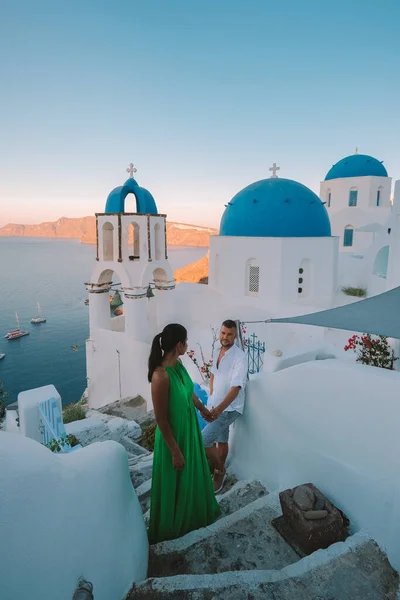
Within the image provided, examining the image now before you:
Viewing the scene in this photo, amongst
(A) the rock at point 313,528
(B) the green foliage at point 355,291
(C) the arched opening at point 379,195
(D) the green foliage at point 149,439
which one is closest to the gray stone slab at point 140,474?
(A) the rock at point 313,528

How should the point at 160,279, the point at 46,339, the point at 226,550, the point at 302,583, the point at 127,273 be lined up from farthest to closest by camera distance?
the point at 46,339 < the point at 160,279 < the point at 127,273 < the point at 226,550 < the point at 302,583

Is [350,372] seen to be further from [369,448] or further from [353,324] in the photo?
[353,324]

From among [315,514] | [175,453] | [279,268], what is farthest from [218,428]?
[279,268]

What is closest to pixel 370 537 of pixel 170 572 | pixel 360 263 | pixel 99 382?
pixel 170 572

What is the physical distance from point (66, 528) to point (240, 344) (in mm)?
2389

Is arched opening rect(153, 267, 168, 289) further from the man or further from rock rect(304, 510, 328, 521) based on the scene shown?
rock rect(304, 510, 328, 521)

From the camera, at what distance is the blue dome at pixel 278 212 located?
35.9 feet

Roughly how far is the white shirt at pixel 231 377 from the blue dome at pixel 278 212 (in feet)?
26.6

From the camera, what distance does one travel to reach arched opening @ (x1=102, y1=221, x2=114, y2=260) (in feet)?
40.3

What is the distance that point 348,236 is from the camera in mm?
19375

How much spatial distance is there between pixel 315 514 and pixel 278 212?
372 inches

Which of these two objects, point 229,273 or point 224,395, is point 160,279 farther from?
point 224,395

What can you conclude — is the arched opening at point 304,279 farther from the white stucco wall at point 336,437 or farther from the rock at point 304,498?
the rock at point 304,498

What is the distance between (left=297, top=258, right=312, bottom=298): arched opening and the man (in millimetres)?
8152
